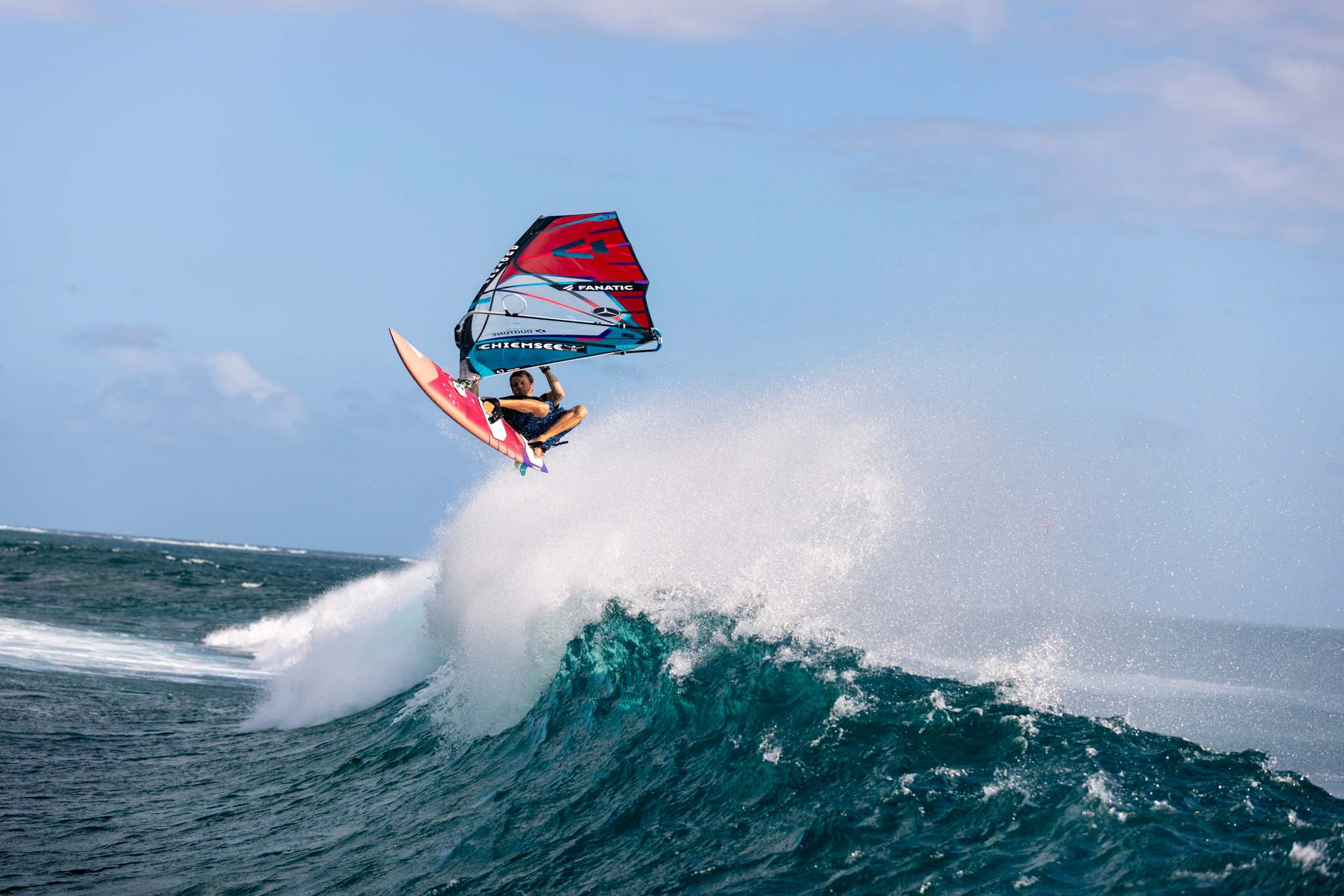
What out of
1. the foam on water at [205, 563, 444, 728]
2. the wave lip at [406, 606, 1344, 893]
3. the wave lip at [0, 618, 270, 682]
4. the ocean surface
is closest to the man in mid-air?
the ocean surface

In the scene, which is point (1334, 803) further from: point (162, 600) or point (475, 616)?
point (162, 600)

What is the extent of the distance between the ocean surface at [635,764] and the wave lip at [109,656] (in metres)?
0.93

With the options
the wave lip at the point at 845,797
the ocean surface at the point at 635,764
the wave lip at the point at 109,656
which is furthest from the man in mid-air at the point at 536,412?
the wave lip at the point at 109,656

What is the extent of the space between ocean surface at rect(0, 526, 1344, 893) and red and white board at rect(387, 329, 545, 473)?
5.89 feet

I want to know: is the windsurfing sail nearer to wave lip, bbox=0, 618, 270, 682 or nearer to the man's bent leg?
the man's bent leg

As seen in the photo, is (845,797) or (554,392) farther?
(554,392)

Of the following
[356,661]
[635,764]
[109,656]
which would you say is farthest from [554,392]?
[109,656]

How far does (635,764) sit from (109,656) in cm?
1437

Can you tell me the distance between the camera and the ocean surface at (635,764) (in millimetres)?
6492

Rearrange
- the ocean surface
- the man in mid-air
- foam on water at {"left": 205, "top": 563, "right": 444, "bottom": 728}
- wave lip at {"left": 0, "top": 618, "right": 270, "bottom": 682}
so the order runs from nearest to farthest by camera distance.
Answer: the ocean surface, the man in mid-air, foam on water at {"left": 205, "top": 563, "right": 444, "bottom": 728}, wave lip at {"left": 0, "top": 618, "right": 270, "bottom": 682}

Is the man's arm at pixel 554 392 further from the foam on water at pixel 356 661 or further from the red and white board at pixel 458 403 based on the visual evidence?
the foam on water at pixel 356 661

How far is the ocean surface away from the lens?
649 centimetres

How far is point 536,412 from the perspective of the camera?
Result: 1050 cm

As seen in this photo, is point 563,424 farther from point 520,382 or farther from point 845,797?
point 845,797
